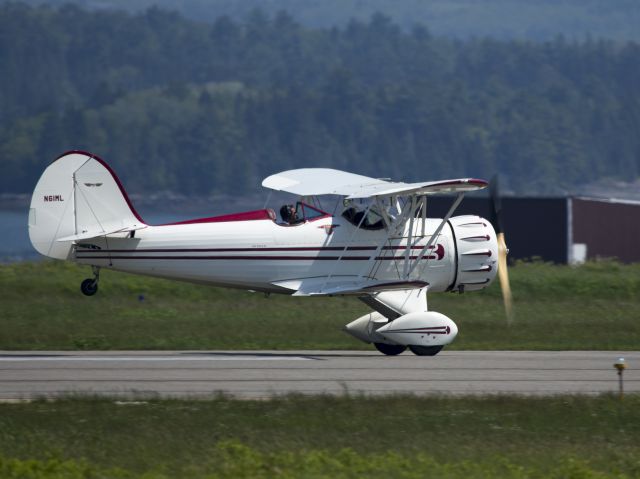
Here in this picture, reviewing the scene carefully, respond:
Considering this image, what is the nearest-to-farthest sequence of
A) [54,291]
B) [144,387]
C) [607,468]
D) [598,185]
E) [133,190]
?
1. [607,468]
2. [144,387]
3. [54,291]
4. [133,190]
5. [598,185]

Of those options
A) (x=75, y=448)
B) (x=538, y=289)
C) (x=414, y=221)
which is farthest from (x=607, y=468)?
(x=538, y=289)

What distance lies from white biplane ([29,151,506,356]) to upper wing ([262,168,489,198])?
0.11 ft

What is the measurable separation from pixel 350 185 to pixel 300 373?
4.39 metres

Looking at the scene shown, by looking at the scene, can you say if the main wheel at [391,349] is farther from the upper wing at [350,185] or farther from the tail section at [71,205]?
the tail section at [71,205]

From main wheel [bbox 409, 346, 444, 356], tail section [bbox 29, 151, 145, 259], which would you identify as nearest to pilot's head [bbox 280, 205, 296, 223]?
tail section [bbox 29, 151, 145, 259]

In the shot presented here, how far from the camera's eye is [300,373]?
18844mm

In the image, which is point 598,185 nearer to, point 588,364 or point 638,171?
point 638,171

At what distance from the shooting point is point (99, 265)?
70.1ft

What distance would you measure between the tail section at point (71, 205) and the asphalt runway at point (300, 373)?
2.00 metres

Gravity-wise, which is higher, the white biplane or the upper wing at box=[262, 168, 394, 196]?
the upper wing at box=[262, 168, 394, 196]

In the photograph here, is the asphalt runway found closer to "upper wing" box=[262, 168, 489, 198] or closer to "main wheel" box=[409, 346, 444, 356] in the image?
"main wheel" box=[409, 346, 444, 356]

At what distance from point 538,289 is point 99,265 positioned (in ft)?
54.3

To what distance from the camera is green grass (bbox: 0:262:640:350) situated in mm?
23969

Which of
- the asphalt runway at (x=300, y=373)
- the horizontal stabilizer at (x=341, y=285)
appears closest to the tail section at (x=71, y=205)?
the asphalt runway at (x=300, y=373)
